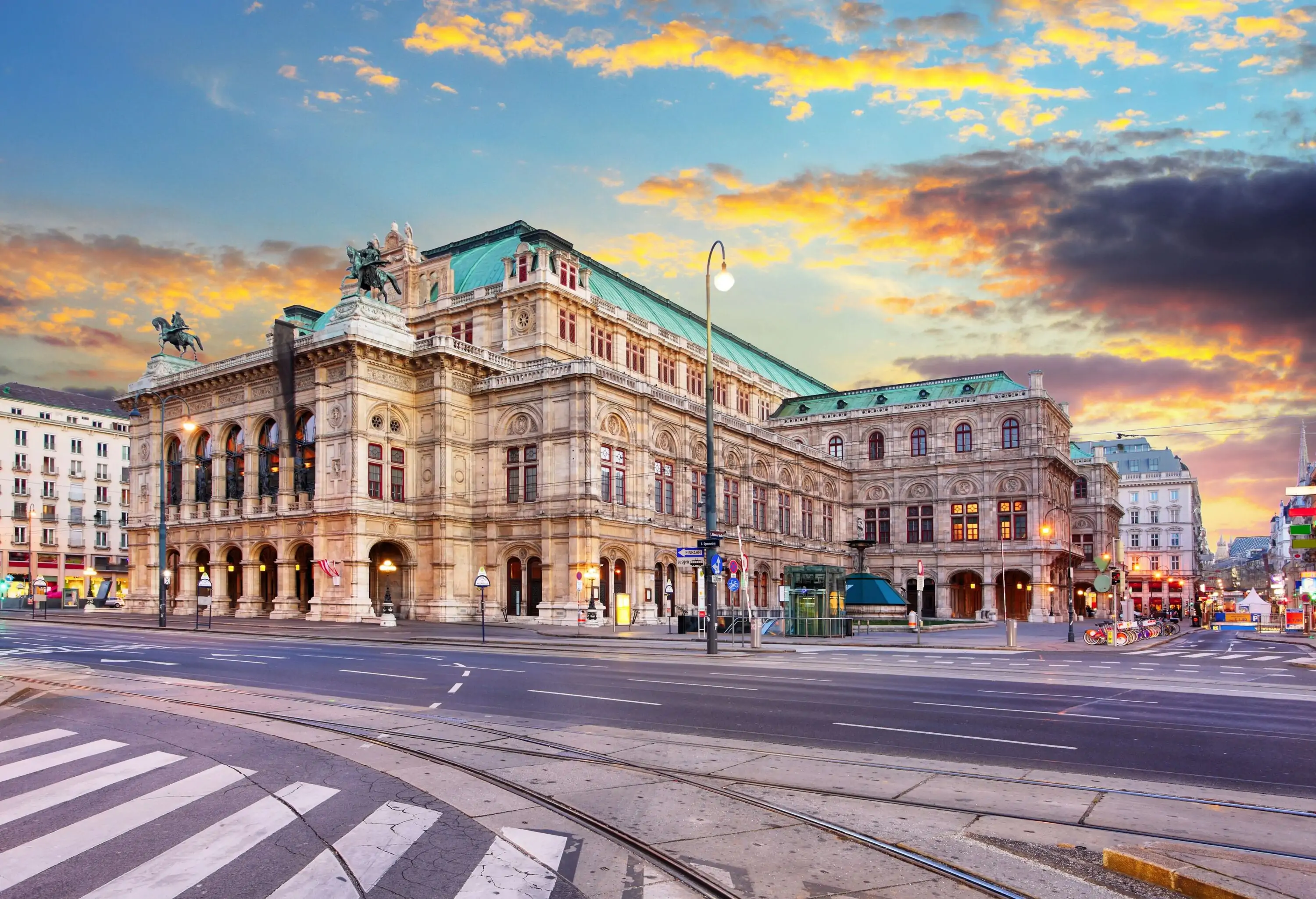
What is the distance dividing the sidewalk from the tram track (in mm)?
21932

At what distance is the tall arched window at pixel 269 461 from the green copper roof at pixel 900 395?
173 feet

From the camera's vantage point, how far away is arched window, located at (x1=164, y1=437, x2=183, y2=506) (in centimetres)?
6962

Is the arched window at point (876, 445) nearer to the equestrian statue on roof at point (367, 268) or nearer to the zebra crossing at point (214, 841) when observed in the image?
the equestrian statue on roof at point (367, 268)

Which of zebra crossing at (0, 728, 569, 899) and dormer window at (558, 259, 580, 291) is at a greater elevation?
dormer window at (558, 259, 580, 291)

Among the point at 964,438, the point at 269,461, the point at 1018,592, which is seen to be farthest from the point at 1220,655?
the point at 1018,592

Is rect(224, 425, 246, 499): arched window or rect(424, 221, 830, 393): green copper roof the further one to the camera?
rect(424, 221, 830, 393): green copper roof

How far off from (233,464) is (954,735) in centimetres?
6209

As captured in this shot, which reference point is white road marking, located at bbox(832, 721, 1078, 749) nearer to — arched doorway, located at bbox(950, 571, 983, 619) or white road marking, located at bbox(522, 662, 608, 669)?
white road marking, located at bbox(522, 662, 608, 669)

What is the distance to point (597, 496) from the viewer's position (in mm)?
58469

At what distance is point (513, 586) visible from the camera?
61594 millimetres

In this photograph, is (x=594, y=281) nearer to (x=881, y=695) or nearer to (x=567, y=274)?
(x=567, y=274)

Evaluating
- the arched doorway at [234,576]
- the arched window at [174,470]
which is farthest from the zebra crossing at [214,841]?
the arched window at [174,470]

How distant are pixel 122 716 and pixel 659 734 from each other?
8874 mm

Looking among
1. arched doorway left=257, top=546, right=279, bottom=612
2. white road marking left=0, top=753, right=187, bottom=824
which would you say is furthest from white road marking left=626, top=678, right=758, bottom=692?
arched doorway left=257, top=546, right=279, bottom=612
